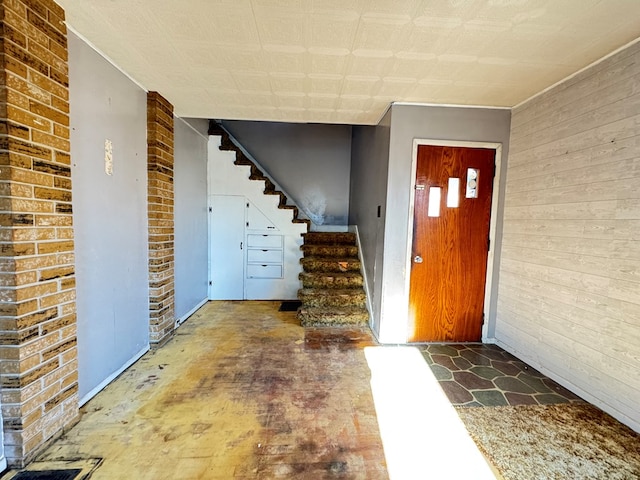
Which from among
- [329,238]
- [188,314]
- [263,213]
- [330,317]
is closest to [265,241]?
[263,213]

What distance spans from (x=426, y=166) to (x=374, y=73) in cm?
114

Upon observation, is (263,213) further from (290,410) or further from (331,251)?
(290,410)

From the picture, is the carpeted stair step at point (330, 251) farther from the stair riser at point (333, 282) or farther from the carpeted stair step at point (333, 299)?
the carpeted stair step at point (333, 299)

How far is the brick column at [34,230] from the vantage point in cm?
137

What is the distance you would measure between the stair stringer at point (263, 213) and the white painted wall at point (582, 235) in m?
2.98

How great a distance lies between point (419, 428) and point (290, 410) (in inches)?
34.7

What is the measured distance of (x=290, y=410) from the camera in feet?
6.31

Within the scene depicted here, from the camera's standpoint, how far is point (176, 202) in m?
3.29

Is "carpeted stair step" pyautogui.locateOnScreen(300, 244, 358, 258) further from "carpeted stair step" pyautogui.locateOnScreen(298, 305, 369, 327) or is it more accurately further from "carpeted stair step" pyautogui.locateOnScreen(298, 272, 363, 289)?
"carpeted stair step" pyautogui.locateOnScreen(298, 305, 369, 327)

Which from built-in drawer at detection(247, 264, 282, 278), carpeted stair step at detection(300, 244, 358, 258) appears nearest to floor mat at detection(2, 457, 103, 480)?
built-in drawer at detection(247, 264, 282, 278)

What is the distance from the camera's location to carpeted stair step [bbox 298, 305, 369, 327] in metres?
3.49

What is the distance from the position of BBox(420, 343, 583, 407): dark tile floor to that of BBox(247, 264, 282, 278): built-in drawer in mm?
2504

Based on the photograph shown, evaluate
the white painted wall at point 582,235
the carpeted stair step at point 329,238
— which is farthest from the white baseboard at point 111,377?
the white painted wall at point 582,235

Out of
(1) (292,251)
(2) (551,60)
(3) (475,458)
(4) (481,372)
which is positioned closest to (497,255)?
(4) (481,372)
